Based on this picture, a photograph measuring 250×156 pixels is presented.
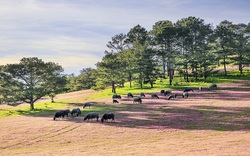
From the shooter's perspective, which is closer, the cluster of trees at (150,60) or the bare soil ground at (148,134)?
the bare soil ground at (148,134)

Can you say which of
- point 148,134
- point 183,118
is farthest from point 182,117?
point 148,134

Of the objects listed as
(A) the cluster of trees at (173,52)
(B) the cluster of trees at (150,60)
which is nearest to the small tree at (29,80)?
(B) the cluster of trees at (150,60)

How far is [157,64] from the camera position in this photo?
88375 mm

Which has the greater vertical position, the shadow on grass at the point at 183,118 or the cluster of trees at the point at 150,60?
the cluster of trees at the point at 150,60

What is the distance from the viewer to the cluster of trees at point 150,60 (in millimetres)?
71938

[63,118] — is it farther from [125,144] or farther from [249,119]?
[249,119]

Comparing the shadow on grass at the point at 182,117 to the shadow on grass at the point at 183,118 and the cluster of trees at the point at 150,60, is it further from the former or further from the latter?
the cluster of trees at the point at 150,60

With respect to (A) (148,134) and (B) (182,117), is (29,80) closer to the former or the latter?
(B) (182,117)

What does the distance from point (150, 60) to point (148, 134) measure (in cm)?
5478

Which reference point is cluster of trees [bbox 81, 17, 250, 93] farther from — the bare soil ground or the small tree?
the bare soil ground

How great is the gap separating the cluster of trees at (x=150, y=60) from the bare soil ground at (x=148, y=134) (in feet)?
96.4

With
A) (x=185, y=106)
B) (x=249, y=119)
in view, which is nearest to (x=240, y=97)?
(x=185, y=106)

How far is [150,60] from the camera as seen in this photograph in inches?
3406

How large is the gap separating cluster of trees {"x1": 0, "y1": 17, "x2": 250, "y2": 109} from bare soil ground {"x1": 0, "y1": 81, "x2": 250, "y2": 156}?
29.4m
